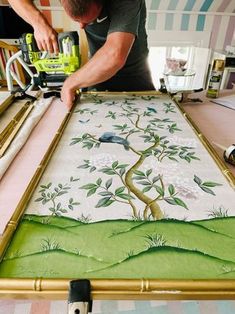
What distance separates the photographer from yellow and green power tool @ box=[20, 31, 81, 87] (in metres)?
1.18

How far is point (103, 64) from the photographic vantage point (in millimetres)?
1082

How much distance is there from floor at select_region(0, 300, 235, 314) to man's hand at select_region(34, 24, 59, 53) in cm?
110

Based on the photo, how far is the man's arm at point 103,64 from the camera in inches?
41.0

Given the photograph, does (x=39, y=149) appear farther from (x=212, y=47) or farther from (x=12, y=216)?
(x=212, y=47)

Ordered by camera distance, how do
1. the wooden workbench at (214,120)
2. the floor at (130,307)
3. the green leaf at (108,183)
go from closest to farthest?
the floor at (130,307), the green leaf at (108,183), the wooden workbench at (214,120)

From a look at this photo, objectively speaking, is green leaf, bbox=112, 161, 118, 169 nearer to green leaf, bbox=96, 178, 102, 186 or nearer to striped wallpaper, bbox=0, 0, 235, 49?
green leaf, bbox=96, 178, 102, 186

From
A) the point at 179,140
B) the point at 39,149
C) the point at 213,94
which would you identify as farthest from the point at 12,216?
the point at 213,94

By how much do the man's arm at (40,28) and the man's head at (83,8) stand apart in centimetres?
19

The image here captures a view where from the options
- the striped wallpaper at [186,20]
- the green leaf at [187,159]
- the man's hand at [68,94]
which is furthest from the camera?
the striped wallpaper at [186,20]

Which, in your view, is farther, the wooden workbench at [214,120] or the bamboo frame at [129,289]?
the wooden workbench at [214,120]

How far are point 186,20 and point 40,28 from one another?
99.6 inches

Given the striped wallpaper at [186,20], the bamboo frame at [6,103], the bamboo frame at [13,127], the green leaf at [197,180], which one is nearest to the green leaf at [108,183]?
the green leaf at [197,180]

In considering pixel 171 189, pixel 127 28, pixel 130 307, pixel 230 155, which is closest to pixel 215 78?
pixel 127 28

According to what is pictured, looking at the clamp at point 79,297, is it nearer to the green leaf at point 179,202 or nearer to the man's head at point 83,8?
the green leaf at point 179,202
